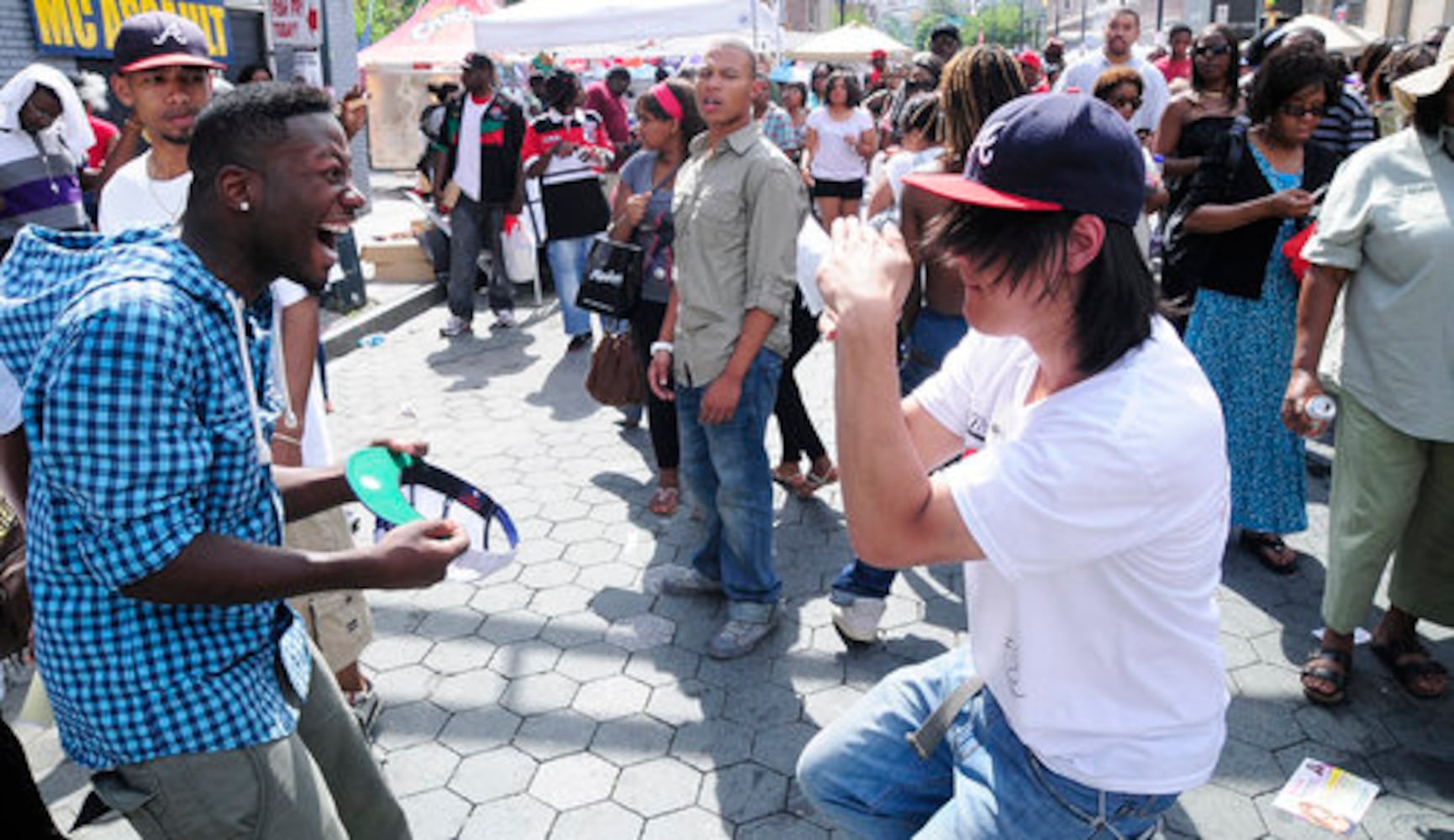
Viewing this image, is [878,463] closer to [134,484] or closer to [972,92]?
[134,484]

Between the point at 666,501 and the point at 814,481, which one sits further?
the point at 814,481

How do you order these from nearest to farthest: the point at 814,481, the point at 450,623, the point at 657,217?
the point at 450,623 < the point at 657,217 < the point at 814,481

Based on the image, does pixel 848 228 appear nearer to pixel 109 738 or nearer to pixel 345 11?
pixel 109 738

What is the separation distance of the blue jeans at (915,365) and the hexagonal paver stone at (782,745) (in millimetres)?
523

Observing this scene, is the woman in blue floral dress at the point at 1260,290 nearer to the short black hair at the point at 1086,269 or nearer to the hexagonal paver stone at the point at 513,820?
the short black hair at the point at 1086,269

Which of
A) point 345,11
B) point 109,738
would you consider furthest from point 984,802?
point 345,11

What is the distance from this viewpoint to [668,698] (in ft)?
11.5

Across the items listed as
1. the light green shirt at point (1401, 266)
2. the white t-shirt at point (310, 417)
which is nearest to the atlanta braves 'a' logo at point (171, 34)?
the white t-shirt at point (310, 417)

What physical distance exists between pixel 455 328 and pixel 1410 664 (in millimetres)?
7034

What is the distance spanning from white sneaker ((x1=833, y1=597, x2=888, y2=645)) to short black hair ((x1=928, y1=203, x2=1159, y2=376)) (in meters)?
2.12

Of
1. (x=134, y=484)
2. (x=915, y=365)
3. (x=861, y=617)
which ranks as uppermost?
(x=134, y=484)

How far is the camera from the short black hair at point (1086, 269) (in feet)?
5.15

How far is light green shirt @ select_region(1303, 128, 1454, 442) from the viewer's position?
116 inches

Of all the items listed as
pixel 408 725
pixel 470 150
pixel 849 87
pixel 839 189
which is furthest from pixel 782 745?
pixel 849 87
